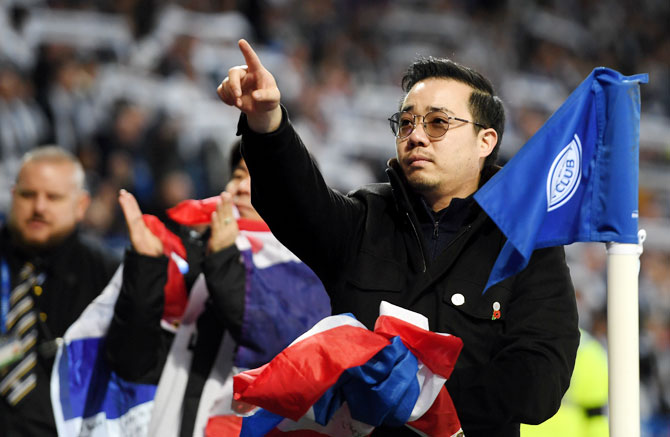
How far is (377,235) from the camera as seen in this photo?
2.22m

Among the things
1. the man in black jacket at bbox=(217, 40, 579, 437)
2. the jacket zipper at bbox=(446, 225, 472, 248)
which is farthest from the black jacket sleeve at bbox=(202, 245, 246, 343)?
the jacket zipper at bbox=(446, 225, 472, 248)

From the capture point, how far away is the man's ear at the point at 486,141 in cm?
240

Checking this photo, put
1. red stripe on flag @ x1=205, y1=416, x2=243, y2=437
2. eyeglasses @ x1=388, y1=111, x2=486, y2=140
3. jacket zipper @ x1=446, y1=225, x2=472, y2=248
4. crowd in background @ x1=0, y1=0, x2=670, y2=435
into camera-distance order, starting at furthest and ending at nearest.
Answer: crowd in background @ x1=0, y1=0, x2=670, y2=435 → red stripe on flag @ x1=205, y1=416, x2=243, y2=437 → eyeglasses @ x1=388, y1=111, x2=486, y2=140 → jacket zipper @ x1=446, y1=225, x2=472, y2=248

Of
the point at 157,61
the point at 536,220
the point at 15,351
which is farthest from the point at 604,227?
the point at 157,61

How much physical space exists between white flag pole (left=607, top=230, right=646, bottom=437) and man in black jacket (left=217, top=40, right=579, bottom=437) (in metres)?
0.14

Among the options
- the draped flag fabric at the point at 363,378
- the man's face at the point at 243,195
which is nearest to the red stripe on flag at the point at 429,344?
the draped flag fabric at the point at 363,378

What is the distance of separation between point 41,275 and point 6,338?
293mm

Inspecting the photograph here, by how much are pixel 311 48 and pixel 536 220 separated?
7.48m

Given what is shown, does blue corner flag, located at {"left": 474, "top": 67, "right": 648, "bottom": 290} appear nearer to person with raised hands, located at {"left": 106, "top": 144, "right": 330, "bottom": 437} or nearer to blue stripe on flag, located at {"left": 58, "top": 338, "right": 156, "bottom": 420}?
person with raised hands, located at {"left": 106, "top": 144, "right": 330, "bottom": 437}

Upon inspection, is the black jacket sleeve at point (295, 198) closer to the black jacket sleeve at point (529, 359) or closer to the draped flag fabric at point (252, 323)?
the black jacket sleeve at point (529, 359)

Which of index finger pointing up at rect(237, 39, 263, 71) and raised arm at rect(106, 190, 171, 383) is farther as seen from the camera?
raised arm at rect(106, 190, 171, 383)

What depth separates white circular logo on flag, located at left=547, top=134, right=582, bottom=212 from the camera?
2.06 meters

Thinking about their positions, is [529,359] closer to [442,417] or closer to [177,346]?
[442,417]

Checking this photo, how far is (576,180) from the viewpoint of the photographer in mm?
2094
